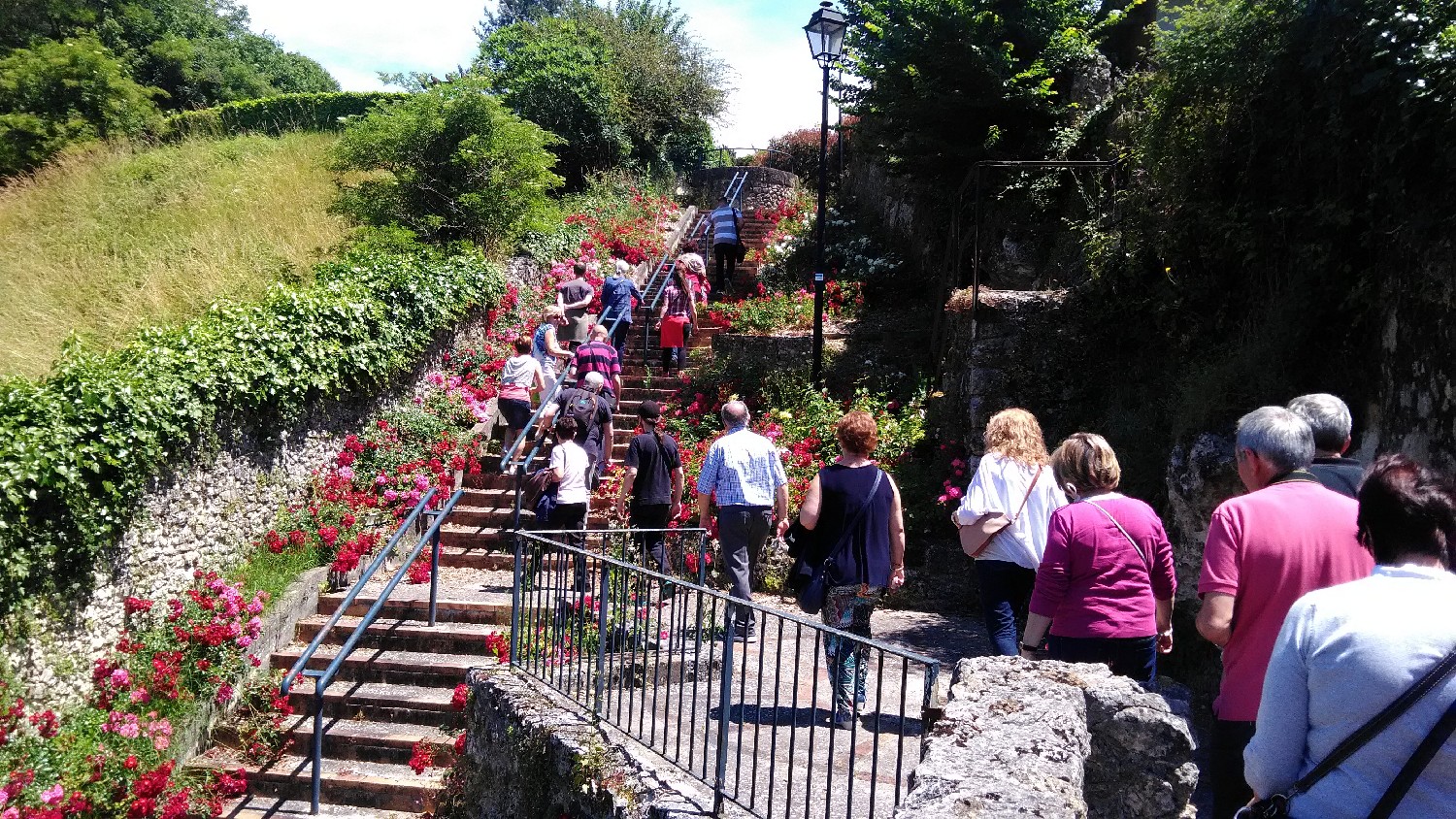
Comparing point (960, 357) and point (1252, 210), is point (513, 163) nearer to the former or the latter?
→ point (960, 357)

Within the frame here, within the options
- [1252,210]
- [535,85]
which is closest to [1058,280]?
[1252,210]

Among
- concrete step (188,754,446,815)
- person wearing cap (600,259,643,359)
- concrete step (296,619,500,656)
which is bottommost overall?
concrete step (188,754,446,815)

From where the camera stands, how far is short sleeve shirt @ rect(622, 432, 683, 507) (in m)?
7.52

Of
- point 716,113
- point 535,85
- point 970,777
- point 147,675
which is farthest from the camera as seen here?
point 716,113

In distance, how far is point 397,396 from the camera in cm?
1193

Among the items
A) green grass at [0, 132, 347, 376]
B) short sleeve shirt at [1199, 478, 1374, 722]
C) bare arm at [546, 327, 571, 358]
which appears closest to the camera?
short sleeve shirt at [1199, 478, 1374, 722]

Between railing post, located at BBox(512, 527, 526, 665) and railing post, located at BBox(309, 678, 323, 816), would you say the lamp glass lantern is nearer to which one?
railing post, located at BBox(512, 527, 526, 665)

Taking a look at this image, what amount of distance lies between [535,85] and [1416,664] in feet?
76.7

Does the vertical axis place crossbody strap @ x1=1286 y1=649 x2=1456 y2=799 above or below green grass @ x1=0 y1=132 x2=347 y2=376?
below

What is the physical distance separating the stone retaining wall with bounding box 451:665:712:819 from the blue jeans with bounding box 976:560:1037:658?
163 cm

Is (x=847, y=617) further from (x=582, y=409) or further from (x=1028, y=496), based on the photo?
(x=582, y=409)

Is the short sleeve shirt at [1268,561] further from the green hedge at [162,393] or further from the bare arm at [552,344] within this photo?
the bare arm at [552,344]

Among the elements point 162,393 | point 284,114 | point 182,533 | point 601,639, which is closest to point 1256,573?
point 601,639

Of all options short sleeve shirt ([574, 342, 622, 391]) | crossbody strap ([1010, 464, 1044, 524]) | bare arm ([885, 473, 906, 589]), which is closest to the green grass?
short sleeve shirt ([574, 342, 622, 391])
